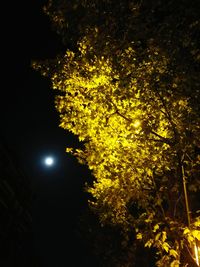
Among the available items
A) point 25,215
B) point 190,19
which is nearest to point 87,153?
point 190,19

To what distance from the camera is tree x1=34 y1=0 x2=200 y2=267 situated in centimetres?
1107

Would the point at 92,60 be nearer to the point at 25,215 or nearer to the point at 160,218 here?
the point at 160,218

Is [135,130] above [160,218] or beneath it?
above

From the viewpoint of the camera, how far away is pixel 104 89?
43.2 feet

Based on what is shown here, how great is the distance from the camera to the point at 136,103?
12891mm

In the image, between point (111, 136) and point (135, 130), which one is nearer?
point (135, 130)

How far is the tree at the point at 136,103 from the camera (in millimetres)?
11070

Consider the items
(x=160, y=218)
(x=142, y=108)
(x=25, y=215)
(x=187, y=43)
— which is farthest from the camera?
(x=25, y=215)

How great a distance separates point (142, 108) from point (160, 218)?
4.15 m

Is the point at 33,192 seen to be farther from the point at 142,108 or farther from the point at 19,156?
the point at 142,108

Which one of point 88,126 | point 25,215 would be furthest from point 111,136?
point 25,215

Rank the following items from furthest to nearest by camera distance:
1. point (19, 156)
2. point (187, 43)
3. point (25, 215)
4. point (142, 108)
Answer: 1. point (25, 215)
2. point (19, 156)
3. point (142, 108)
4. point (187, 43)

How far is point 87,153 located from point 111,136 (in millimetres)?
1077

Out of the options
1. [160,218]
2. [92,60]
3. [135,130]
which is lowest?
[160,218]
